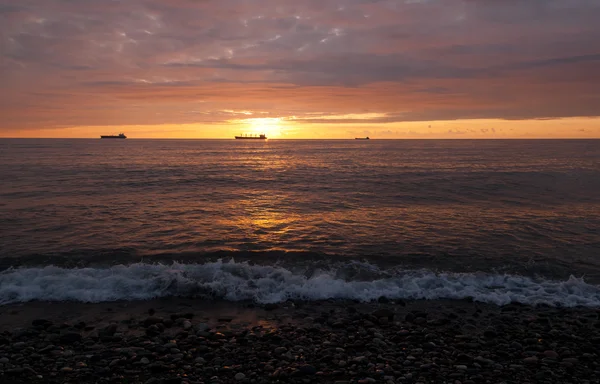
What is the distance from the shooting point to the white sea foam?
39.4ft

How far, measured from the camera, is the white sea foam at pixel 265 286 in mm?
12016

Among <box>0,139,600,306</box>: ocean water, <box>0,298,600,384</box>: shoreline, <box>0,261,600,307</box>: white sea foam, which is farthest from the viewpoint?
<box>0,139,600,306</box>: ocean water

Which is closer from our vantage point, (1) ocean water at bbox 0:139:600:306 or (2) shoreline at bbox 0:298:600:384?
(2) shoreline at bbox 0:298:600:384

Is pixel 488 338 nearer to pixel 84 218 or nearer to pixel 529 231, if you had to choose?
pixel 529 231

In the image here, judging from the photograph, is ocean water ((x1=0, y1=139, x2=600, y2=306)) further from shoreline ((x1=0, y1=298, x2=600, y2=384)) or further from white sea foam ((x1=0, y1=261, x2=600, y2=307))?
shoreline ((x1=0, y1=298, x2=600, y2=384))

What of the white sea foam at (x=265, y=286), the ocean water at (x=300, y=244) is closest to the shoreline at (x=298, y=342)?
the white sea foam at (x=265, y=286)

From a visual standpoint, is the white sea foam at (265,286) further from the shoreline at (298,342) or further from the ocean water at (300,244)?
the shoreline at (298,342)

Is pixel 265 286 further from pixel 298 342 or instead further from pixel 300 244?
pixel 300 244

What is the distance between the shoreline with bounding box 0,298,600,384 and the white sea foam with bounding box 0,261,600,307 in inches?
18.9

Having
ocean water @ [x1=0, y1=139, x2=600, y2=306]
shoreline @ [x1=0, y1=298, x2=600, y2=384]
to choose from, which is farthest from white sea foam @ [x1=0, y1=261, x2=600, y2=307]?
shoreline @ [x1=0, y1=298, x2=600, y2=384]

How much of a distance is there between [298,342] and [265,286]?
13.4ft

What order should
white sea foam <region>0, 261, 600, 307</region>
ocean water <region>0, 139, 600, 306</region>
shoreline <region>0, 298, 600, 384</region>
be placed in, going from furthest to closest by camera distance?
ocean water <region>0, 139, 600, 306</region> → white sea foam <region>0, 261, 600, 307</region> → shoreline <region>0, 298, 600, 384</region>

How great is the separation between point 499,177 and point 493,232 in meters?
27.1

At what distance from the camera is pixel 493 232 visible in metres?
19.8
